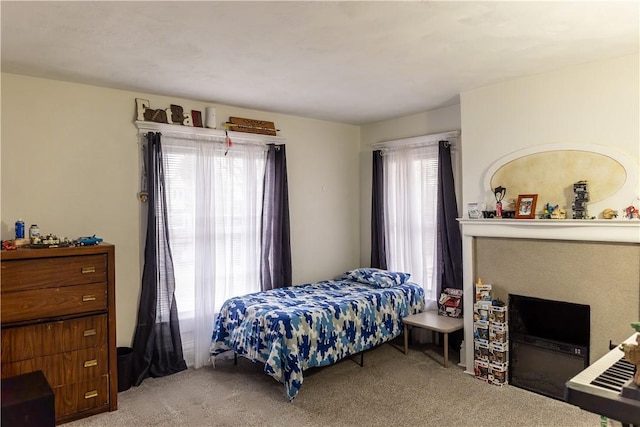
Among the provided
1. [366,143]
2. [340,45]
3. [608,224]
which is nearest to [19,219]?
[340,45]

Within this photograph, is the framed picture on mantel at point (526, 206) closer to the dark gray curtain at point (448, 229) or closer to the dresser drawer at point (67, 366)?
the dark gray curtain at point (448, 229)

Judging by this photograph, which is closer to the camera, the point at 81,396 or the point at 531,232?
the point at 81,396

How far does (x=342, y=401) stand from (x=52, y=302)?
2255 millimetres

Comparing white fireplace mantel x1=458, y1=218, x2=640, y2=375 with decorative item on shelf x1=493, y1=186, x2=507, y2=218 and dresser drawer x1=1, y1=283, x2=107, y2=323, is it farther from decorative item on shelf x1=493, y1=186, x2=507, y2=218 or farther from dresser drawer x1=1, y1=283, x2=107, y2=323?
dresser drawer x1=1, y1=283, x2=107, y2=323

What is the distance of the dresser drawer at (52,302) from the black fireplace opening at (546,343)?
10.9 feet

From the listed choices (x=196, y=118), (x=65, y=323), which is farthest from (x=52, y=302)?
(x=196, y=118)

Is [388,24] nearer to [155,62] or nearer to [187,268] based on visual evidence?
[155,62]

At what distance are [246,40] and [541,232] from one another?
265 cm

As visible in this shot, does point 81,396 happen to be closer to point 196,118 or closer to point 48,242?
point 48,242

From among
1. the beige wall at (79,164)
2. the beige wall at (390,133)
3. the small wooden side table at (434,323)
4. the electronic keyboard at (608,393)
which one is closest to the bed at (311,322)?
the small wooden side table at (434,323)

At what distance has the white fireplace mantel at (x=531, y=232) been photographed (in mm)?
2910

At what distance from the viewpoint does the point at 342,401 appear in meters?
3.24

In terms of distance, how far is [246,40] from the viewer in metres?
2.56

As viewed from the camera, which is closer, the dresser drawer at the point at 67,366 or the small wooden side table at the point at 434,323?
Result: the dresser drawer at the point at 67,366
